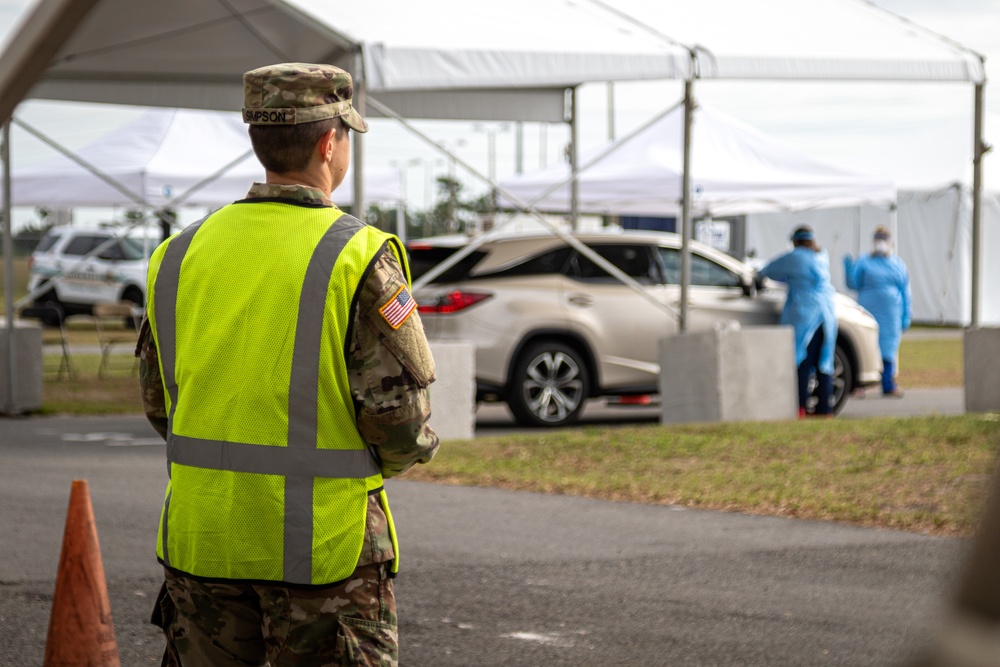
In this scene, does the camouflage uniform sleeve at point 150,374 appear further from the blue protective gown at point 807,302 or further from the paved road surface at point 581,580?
the blue protective gown at point 807,302

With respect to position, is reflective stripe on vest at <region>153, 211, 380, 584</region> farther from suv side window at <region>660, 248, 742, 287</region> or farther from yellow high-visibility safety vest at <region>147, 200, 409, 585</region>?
suv side window at <region>660, 248, 742, 287</region>

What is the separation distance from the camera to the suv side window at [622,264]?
13.1 meters

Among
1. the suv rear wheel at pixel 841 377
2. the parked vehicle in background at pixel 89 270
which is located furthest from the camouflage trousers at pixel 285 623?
the parked vehicle in background at pixel 89 270

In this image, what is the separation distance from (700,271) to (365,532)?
37.9 ft

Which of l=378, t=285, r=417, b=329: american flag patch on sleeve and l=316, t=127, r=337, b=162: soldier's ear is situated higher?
l=316, t=127, r=337, b=162: soldier's ear

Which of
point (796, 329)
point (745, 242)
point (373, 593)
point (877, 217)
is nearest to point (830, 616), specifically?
point (373, 593)

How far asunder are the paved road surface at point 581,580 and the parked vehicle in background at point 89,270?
2197cm

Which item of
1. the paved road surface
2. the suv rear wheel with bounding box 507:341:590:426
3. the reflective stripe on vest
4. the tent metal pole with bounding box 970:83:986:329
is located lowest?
the paved road surface

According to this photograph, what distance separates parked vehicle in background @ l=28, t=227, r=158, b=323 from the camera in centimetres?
3025

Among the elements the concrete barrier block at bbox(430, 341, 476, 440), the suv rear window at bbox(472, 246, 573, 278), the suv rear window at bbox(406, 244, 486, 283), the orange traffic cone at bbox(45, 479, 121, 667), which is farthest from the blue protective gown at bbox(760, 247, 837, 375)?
the orange traffic cone at bbox(45, 479, 121, 667)

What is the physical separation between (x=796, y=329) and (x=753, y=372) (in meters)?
1.23

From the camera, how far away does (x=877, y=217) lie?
3206cm

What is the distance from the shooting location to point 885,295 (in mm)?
16750

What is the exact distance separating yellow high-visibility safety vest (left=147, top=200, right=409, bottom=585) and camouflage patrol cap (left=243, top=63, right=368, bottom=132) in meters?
0.16
